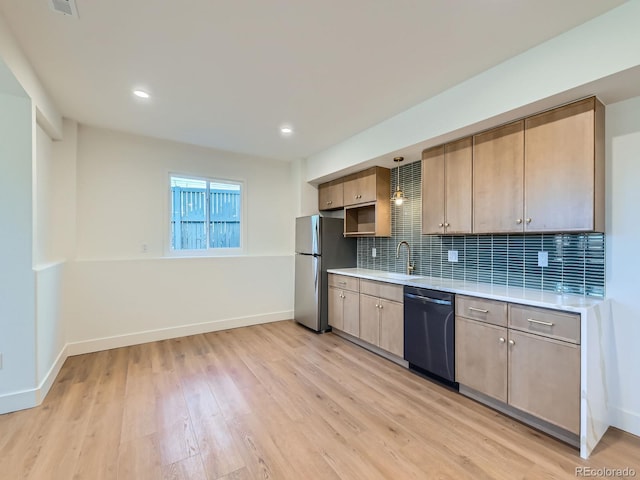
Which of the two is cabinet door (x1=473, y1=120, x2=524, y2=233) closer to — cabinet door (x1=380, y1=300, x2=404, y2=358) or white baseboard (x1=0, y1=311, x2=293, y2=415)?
cabinet door (x1=380, y1=300, x2=404, y2=358)

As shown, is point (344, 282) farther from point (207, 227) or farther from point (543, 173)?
point (543, 173)

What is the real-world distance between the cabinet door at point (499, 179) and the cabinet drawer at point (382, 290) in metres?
0.95

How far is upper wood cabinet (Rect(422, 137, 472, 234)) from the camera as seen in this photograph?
2.62 meters

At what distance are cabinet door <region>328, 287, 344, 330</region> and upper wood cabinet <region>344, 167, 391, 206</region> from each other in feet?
4.12

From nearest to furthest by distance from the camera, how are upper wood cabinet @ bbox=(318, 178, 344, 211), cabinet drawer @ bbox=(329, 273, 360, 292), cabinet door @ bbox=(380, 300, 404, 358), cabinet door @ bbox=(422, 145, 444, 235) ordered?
cabinet door @ bbox=(422, 145, 444, 235) → cabinet door @ bbox=(380, 300, 404, 358) → cabinet drawer @ bbox=(329, 273, 360, 292) → upper wood cabinet @ bbox=(318, 178, 344, 211)

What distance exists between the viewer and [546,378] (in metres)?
1.92

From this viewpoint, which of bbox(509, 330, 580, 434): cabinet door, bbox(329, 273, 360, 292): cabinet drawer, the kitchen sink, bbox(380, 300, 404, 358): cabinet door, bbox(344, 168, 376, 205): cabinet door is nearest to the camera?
bbox(509, 330, 580, 434): cabinet door

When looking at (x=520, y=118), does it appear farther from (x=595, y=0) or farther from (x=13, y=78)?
(x=13, y=78)

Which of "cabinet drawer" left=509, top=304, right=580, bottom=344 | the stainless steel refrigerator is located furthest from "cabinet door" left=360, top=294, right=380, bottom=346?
"cabinet drawer" left=509, top=304, right=580, bottom=344

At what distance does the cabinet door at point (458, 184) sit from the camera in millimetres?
2605

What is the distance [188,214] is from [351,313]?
2622 mm

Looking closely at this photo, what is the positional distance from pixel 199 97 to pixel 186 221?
1.91 metres

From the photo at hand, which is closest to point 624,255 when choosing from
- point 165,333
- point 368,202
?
point 368,202

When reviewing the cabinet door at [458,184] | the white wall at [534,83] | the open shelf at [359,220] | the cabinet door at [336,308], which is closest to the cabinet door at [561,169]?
the white wall at [534,83]
